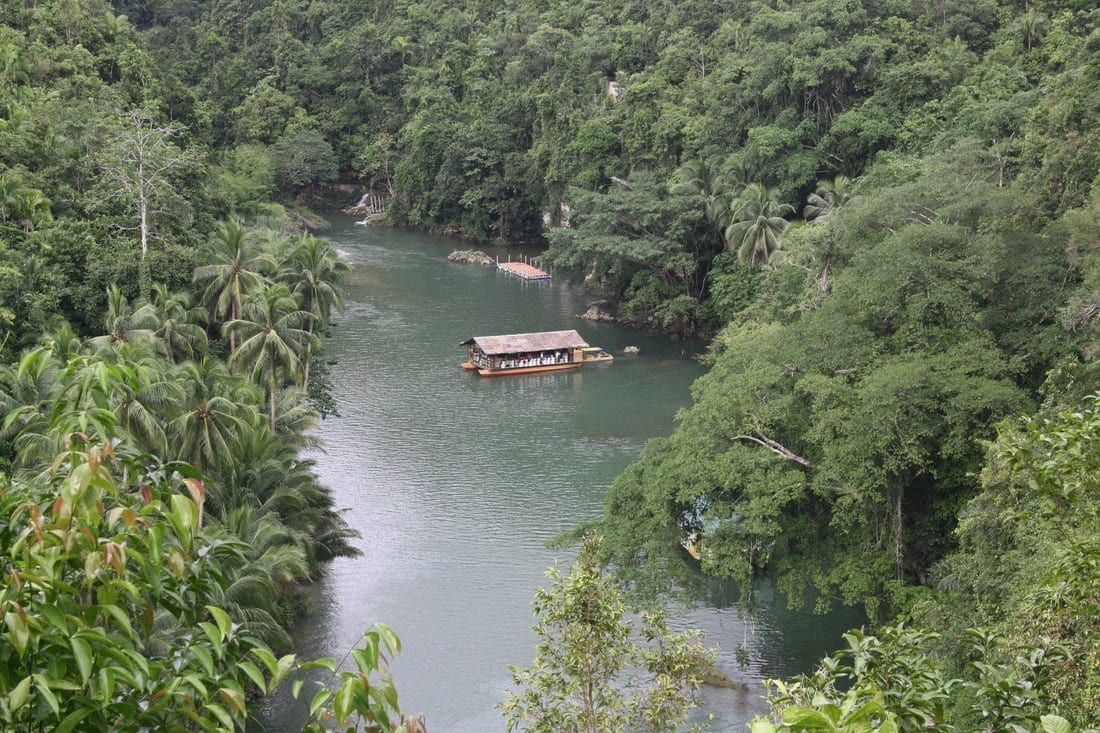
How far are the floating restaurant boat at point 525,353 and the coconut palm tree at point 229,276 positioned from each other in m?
9.95

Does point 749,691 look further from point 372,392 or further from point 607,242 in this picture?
point 607,242

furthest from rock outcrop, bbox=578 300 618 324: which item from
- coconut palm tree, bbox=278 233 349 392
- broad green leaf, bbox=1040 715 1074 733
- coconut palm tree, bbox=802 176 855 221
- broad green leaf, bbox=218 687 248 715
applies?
broad green leaf, bbox=218 687 248 715

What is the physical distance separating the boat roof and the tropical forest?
4.45 metres

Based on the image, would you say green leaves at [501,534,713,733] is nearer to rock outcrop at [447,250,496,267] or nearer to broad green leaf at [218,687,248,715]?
broad green leaf at [218,687,248,715]

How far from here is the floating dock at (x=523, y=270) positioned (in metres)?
47.7

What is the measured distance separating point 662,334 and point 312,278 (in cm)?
1579

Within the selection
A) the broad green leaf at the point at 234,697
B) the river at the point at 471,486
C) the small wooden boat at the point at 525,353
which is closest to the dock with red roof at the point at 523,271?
the river at the point at 471,486

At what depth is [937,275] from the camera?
18719 millimetres

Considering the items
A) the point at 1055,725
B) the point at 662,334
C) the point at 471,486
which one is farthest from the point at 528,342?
the point at 1055,725

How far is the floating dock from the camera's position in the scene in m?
47.7

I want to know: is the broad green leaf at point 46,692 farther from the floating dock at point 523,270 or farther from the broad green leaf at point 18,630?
the floating dock at point 523,270

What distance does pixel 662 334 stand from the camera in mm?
40156

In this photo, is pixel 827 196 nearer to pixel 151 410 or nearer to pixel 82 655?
pixel 151 410

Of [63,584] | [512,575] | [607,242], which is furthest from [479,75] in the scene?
[63,584]
